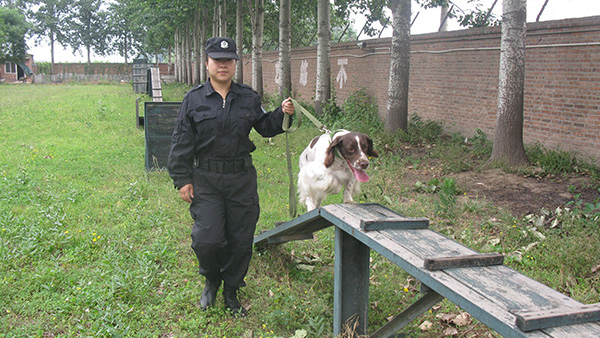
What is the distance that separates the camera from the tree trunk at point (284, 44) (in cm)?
1673

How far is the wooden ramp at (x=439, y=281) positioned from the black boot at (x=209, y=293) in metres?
0.79

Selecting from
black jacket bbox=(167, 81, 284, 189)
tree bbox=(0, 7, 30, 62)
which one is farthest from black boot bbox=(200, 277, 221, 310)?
tree bbox=(0, 7, 30, 62)

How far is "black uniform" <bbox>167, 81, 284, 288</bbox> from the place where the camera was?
3.86 metres

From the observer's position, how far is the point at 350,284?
374 centimetres

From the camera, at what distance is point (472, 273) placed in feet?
8.76

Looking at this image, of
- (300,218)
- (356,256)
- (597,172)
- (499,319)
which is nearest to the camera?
(499,319)

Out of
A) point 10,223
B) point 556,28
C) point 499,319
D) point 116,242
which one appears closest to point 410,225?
point 499,319

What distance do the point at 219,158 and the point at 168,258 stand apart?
1.69 metres

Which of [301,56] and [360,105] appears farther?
[301,56]

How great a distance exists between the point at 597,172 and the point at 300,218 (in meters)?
6.25

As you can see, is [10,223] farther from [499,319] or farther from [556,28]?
[556,28]

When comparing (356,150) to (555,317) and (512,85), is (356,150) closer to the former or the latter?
(555,317)

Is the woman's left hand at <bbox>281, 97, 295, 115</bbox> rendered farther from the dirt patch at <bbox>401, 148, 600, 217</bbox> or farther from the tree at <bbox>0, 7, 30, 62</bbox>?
the tree at <bbox>0, 7, 30, 62</bbox>

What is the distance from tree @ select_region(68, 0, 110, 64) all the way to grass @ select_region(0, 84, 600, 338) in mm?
81768
